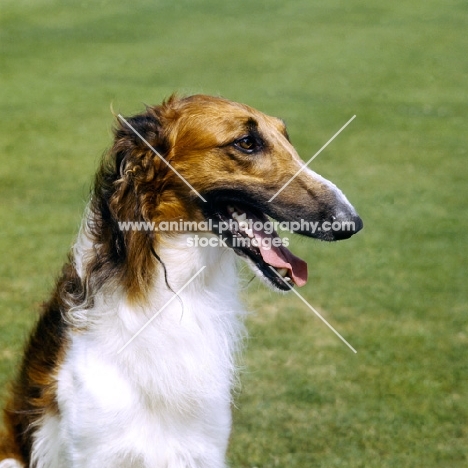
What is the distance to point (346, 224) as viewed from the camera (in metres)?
3.73

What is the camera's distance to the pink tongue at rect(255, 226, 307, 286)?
12.6 feet

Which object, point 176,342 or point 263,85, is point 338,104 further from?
point 176,342

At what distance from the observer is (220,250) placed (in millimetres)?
3928

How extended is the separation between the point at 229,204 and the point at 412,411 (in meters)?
2.83

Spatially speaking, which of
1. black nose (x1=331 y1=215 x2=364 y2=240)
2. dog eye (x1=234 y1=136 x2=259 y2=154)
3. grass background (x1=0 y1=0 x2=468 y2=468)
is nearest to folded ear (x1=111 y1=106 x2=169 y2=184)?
dog eye (x1=234 y1=136 x2=259 y2=154)

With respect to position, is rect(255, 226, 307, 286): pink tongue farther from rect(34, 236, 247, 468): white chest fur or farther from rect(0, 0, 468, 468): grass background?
rect(0, 0, 468, 468): grass background

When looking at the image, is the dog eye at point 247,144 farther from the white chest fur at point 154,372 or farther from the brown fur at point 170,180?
the white chest fur at point 154,372

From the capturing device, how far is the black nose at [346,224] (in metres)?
3.73

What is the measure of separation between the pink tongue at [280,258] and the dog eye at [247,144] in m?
0.37

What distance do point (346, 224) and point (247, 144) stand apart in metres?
0.58

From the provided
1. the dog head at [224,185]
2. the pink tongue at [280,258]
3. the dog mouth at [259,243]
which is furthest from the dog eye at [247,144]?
the pink tongue at [280,258]

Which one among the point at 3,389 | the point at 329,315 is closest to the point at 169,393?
the point at 3,389

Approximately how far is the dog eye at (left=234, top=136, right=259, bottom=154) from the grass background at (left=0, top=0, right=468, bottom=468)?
1.31m

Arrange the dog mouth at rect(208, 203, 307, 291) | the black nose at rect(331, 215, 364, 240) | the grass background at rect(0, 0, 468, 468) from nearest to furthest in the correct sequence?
the black nose at rect(331, 215, 364, 240), the dog mouth at rect(208, 203, 307, 291), the grass background at rect(0, 0, 468, 468)
